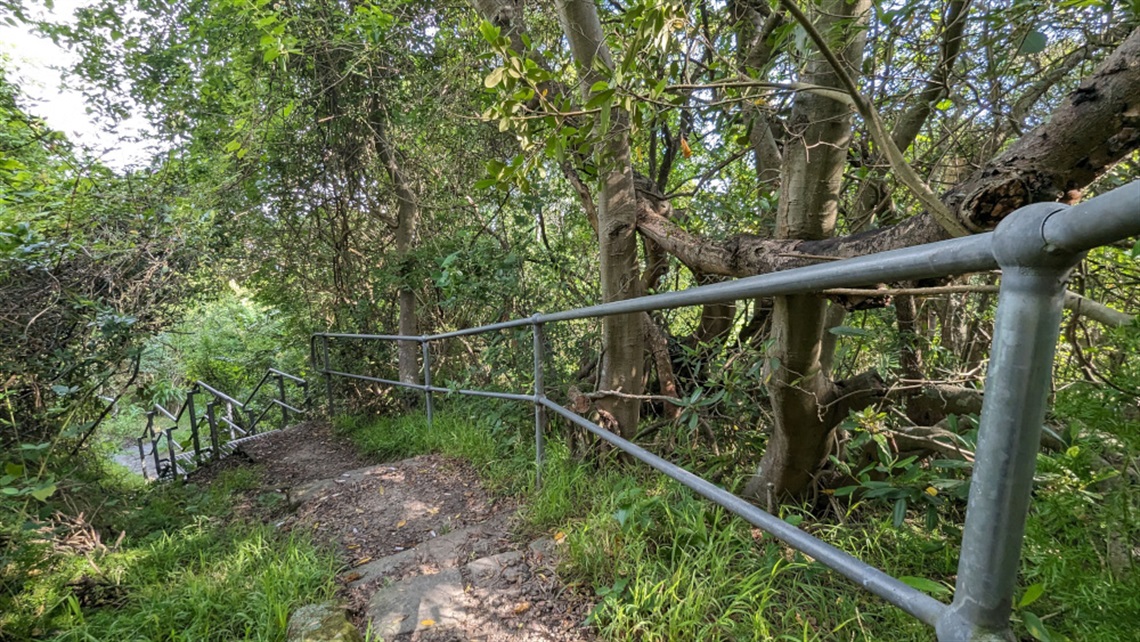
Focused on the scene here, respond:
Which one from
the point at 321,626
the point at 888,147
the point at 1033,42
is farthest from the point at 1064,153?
the point at 321,626

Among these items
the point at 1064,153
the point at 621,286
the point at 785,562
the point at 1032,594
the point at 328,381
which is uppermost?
the point at 1064,153

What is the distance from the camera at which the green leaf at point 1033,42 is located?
4.65 ft

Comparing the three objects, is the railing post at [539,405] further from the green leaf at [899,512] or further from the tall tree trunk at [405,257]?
the tall tree trunk at [405,257]

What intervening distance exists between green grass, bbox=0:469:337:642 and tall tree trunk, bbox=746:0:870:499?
71.0 inches

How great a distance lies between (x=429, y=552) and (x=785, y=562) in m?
1.37

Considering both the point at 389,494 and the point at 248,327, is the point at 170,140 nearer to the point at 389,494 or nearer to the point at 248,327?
the point at 389,494

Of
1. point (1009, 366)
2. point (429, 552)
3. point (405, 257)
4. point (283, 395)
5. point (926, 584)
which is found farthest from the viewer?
point (283, 395)

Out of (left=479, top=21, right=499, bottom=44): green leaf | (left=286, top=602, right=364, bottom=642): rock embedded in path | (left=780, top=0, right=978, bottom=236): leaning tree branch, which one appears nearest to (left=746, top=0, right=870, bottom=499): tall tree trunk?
(left=780, top=0, right=978, bottom=236): leaning tree branch

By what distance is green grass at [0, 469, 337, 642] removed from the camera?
65.9 inches

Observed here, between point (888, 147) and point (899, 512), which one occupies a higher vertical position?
point (888, 147)

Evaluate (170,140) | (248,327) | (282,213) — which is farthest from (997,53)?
(248,327)

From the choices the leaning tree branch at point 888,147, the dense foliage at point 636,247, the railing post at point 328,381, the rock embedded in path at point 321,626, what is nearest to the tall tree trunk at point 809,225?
the dense foliage at point 636,247

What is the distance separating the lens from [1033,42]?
143 cm

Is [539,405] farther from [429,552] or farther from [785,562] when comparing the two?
[785,562]
